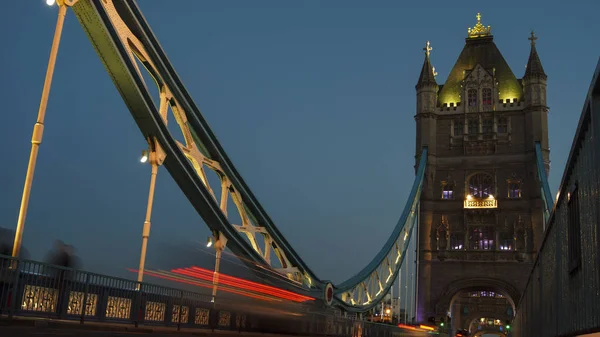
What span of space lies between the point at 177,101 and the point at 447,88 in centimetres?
3577

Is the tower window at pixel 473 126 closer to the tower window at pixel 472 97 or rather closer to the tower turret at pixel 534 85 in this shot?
the tower window at pixel 472 97

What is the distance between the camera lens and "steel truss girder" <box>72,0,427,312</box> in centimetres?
1772

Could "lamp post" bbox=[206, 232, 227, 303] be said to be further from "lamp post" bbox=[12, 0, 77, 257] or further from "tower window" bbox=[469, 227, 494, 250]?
"tower window" bbox=[469, 227, 494, 250]

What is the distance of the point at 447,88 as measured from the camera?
53.5 m

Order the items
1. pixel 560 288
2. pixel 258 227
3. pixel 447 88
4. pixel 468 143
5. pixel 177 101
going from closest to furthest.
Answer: pixel 560 288
pixel 177 101
pixel 258 227
pixel 468 143
pixel 447 88

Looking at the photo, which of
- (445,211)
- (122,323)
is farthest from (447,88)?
(122,323)

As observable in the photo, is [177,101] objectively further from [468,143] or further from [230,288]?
[468,143]

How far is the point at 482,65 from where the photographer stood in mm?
53812

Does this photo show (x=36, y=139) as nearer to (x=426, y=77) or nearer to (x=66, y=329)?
(x=66, y=329)

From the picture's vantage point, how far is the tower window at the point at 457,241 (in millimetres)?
48406

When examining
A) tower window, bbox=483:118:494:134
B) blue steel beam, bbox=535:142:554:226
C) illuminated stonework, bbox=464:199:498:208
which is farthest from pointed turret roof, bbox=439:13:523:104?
illuminated stonework, bbox=464:199:498:208

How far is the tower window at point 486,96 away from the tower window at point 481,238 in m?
10.3

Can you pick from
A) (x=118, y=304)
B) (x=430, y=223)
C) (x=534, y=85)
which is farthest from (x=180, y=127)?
(x=534, y=85)

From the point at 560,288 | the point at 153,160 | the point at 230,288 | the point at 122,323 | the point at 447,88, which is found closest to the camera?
the point at 560,288
